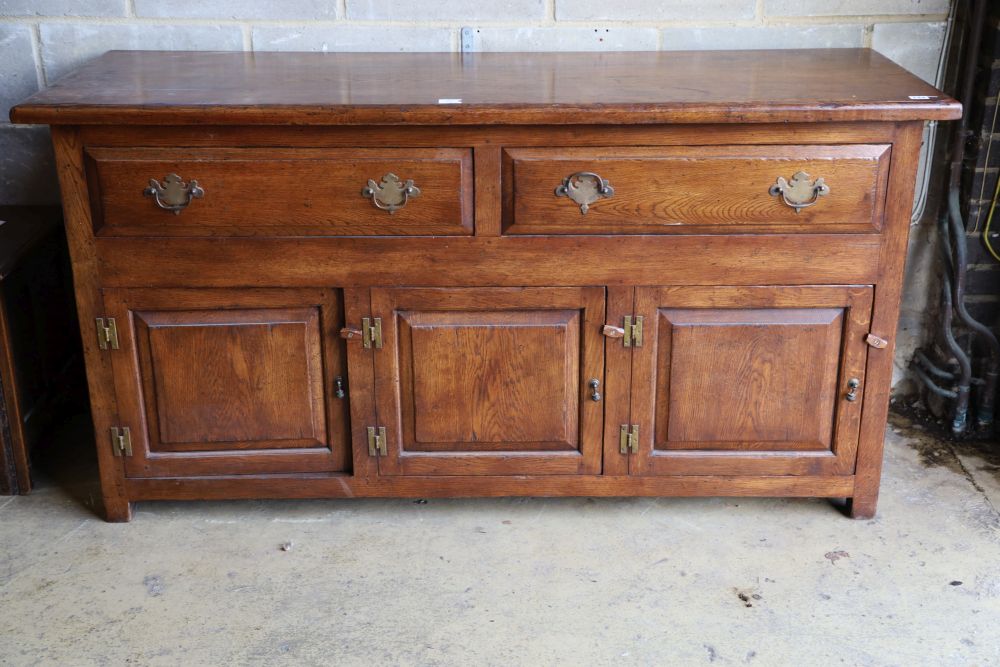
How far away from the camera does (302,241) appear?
2.21m

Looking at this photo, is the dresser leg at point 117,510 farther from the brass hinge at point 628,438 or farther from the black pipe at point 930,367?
the black pipe at point 930,367

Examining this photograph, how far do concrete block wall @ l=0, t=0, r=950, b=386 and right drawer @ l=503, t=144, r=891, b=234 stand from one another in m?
0.69

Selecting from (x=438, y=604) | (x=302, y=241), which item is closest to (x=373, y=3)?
(x=302, y=241)

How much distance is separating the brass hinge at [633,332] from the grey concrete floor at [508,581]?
1.47 ft

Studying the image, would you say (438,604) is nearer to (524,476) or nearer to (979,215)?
(524,476)

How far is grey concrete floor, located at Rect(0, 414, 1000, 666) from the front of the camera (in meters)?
2.04

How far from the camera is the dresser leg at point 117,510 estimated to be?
244 cm

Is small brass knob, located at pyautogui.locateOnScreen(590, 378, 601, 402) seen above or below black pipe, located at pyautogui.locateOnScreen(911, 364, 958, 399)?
above

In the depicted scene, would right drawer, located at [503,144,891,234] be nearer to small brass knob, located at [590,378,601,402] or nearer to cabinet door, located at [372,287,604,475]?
cabinet door, located at [372,287,604,475]

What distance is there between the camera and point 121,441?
2375 mm

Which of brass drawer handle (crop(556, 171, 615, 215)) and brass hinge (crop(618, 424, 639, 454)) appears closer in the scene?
brass drawer handle (crop(556, 171, 615, 215))

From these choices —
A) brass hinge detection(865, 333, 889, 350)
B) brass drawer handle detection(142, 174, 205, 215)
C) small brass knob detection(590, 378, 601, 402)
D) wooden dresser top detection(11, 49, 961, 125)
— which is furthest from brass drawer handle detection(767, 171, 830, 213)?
brass drawer handle detection(142, 174, 205, 215)

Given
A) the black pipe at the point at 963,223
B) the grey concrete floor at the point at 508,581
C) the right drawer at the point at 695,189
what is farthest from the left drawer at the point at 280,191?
the black pipe at the point at 963,223

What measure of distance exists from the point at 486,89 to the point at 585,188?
0.31m
